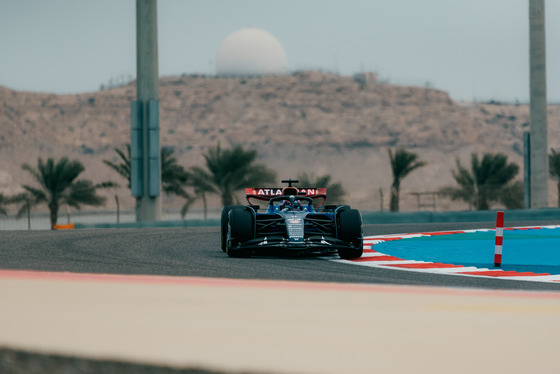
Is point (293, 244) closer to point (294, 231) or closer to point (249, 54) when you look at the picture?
point (294, 231)

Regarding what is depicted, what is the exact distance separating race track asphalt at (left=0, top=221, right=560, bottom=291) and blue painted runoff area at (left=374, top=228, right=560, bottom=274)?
245 centimetres

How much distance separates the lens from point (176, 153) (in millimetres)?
104625

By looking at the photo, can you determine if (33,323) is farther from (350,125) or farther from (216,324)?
(350,125)

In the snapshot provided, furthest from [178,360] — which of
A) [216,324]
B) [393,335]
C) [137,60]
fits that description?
[137,60]

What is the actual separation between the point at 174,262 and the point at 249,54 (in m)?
91.0

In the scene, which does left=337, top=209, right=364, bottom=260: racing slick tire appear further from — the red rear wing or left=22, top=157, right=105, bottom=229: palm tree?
left=22, top=157, right=105, bottom=229: palm tree

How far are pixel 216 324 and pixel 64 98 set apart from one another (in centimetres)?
11563

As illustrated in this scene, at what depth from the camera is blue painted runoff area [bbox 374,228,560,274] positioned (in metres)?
13.8

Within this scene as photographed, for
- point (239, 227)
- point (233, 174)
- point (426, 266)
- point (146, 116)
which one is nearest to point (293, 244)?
point (239, 227)

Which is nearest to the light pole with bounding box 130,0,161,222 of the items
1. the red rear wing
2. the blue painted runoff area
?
the blue painted runoff area

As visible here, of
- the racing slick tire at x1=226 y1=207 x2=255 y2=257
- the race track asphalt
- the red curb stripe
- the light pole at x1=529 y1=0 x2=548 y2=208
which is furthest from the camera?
the light pole at x1=529 y1=0 x2=548 y2=208

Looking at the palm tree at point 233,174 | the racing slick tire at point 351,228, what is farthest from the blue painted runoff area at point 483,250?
the palm tree at point 233,174

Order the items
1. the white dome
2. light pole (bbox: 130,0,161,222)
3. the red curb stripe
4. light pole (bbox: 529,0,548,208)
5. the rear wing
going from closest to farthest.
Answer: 1. the red curb stripe
2. the rear wing
3. light pole (bbox: 130,0,161,222)
4. light pole (bbox: 529,0,548,208)
5. the white dome

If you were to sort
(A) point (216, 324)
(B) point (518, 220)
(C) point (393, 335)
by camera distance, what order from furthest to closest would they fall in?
1. (B) point (518, 220)
2. (A) point (216, 324)
3. (C) point (393, 335)
